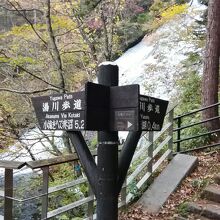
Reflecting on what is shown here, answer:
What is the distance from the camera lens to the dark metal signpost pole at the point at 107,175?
242 cm

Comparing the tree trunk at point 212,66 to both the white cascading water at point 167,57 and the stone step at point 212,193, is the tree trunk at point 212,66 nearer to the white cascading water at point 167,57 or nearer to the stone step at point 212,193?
the stone step at point 212,193

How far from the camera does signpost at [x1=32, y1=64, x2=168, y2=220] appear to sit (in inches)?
91.0

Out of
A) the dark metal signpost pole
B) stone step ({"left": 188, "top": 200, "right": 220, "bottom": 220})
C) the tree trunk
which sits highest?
the tree trunk

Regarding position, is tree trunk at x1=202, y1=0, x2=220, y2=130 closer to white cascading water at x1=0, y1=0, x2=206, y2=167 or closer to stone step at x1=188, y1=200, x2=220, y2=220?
stone step at x1=188, y1=200, x2=220, y2=220

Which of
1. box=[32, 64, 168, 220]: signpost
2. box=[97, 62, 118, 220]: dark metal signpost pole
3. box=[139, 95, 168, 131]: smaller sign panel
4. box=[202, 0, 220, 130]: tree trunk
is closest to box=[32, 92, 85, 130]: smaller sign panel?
box=[32, 64, 168, 220]: signpost

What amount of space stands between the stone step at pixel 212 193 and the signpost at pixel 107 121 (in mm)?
2663

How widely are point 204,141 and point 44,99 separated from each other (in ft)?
17.2

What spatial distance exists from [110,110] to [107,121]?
0.08m

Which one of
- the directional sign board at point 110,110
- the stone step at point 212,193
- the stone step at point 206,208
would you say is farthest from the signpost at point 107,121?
the stone step at point 212,193

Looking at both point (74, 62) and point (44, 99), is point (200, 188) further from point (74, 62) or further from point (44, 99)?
point (74, 62)

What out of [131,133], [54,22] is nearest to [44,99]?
[131,133]

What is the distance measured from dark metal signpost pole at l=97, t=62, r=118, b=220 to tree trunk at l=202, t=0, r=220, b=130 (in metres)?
5.49

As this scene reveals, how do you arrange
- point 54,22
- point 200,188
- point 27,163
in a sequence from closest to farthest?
point 27,163 < point 200,188 < point 54,22

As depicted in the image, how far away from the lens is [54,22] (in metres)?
9.24
